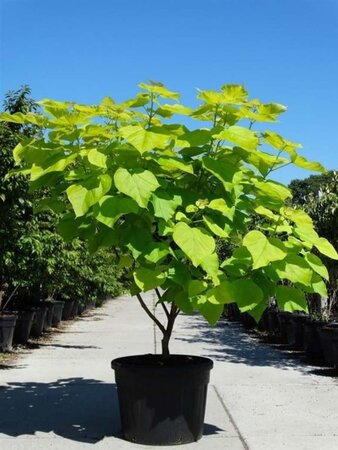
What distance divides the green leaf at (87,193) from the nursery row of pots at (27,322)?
7.47 m

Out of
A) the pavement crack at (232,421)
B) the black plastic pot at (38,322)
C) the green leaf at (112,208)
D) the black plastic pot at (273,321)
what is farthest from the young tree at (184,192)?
the black plastic pot at (273,321)

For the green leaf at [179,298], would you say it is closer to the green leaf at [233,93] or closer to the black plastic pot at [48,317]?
the green leaf at [233,93]

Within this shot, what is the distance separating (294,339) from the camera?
1275 cm

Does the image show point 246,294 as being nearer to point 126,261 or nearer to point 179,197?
point 179,197

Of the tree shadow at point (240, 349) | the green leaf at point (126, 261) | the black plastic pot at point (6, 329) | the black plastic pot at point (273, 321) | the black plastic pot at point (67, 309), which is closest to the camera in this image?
the green leaf at point (126, 261)

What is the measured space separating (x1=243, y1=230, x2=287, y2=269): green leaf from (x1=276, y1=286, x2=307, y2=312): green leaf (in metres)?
0.45

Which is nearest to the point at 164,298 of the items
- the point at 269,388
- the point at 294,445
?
the point at 294,445

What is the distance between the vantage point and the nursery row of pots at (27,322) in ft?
37.1

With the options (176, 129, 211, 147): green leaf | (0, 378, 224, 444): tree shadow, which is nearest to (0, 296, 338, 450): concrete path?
(0, 378, 224, 444): tree shadow

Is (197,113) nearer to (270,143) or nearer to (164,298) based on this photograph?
(270,143)

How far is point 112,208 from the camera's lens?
417 cm

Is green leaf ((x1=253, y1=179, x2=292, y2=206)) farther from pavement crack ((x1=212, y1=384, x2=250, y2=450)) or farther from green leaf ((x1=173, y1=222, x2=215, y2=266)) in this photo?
pavement crack ((x1=212, y1=384, x2=250, y2=450))

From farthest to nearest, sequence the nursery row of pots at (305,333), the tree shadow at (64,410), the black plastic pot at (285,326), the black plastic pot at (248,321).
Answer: the black plastic pot at (248,321), the black plastic pot at (285,326), the nursery row of pots at (305,333), the tree shadow at (64,410)

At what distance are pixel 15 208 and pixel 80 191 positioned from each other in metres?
4.47
